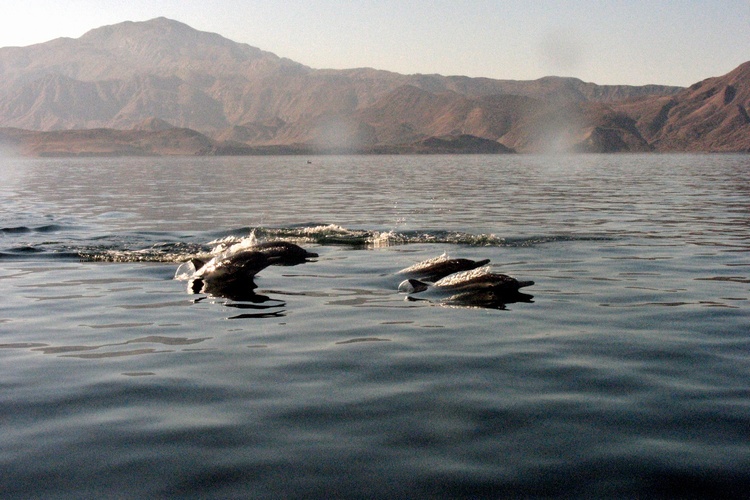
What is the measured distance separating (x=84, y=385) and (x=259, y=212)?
94.8 feet

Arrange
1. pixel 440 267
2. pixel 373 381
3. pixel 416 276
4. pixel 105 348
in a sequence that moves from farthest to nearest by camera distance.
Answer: pixel 416 276
pixel 440 267
pixel 105 348
pixel 373 381

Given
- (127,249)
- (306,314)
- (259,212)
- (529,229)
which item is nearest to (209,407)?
(306,314)

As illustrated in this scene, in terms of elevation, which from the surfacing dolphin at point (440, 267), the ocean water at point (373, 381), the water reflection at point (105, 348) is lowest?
the water reflection at point (105, 348)

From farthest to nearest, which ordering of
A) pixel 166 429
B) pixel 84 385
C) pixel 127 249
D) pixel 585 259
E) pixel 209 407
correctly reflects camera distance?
pixel 127 249
pixel 585 259
pixel 84 385
pixel 209 407
pixel 166 429

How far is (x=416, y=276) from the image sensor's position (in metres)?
16.5

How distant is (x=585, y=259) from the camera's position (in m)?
19.6

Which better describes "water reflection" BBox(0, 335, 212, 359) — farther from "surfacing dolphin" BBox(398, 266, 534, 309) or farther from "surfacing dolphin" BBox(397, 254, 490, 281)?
"surfacing dolphin" BBox(397, 254, 490, 281)

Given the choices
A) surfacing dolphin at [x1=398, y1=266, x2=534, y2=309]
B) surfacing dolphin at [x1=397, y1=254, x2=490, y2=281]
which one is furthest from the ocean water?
surfacing dolphin at [x1=397, y1=254, x2=490, y2=281]

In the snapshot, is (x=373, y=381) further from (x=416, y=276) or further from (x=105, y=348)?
(x=416, y=276)

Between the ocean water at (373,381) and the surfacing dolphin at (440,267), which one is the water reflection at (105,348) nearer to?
the ocean water at (373,381)

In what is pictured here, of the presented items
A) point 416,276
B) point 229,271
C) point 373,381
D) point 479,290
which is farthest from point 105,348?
point 416,276

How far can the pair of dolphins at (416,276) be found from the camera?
14.5 meters

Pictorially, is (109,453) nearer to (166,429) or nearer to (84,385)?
(166,429)

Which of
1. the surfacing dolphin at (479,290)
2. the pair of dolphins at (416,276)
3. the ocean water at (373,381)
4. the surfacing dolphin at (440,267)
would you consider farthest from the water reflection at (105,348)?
the surfacing dolphin at (440,267)
